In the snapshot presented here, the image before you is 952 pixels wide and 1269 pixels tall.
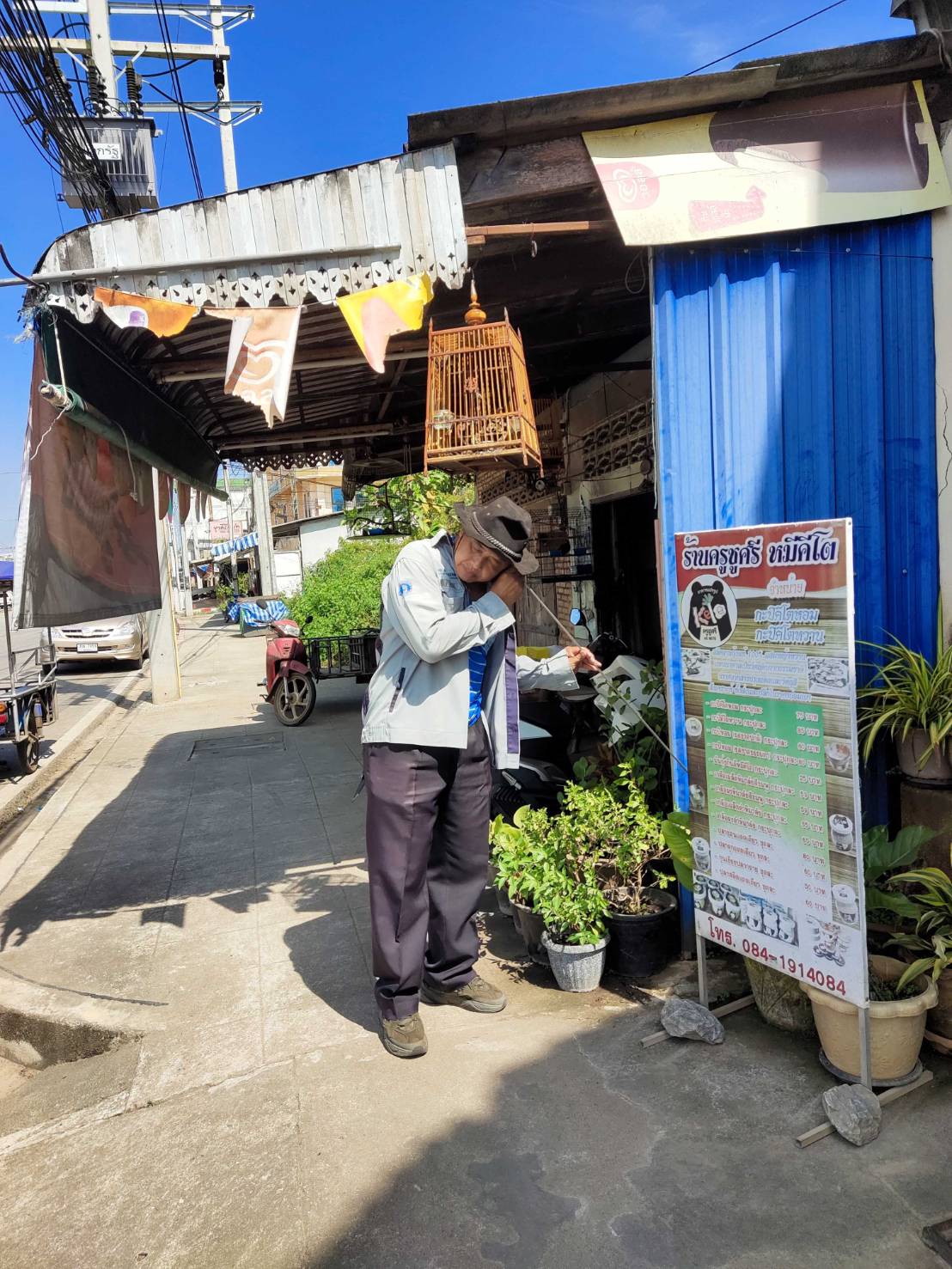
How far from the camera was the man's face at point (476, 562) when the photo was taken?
3213 mm

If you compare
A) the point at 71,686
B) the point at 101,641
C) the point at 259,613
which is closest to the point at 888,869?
the point at 71,686

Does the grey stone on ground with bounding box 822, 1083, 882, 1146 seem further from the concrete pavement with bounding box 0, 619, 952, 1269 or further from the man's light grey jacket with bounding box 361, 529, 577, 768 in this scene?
the man's light grey jacket with bounding box 361, 529, 577, 768

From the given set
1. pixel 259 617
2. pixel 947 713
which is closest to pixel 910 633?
pixel 947 713

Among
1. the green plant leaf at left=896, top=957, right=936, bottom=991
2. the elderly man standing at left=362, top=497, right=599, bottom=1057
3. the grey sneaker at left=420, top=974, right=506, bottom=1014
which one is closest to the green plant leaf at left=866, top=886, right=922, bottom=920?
the green plant leaf at left=896, top=957, right=936, bottom=991

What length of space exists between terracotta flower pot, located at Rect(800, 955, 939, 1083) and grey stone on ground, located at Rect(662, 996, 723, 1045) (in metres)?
0.41

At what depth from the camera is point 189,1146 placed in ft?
9.11

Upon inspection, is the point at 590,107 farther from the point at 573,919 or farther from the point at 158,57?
the point at 158,57

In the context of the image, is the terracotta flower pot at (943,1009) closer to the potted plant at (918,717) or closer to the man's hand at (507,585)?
the potted plant at (918,717)

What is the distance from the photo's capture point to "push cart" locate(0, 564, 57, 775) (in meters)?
8.47

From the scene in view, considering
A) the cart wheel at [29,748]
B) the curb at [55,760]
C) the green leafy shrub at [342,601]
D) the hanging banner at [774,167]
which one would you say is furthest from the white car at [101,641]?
the hanging banner at [774,167]

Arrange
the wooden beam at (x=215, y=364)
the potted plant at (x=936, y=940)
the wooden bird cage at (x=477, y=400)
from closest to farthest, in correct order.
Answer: the potted plant at (x=936, y=940)
the wooden bird cage at (x=477, y=400)
the wooden beam at (x=215, y=364)

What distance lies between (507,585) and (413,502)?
8.21 metres

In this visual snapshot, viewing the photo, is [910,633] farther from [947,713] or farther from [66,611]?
[66,611]

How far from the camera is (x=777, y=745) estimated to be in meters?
2.80
